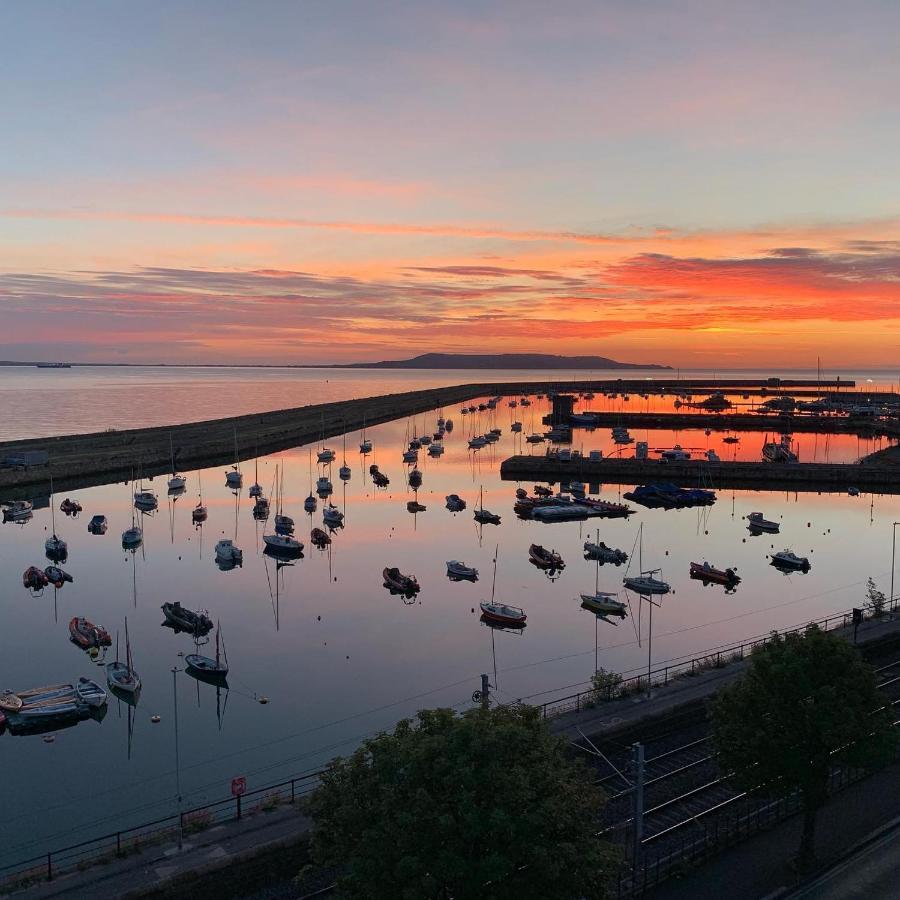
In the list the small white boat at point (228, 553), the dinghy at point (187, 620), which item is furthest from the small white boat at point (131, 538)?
the dinghy at point (187, 620)

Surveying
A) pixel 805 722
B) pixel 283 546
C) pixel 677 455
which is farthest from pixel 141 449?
pixel 805 722

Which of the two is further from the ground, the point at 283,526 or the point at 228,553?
the point at 283,526

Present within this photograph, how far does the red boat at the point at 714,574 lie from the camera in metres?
63.0

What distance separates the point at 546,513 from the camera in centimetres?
8969

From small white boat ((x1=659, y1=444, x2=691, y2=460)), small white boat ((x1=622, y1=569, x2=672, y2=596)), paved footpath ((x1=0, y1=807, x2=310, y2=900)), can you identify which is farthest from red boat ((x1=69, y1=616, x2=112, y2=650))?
small white boat ((x1=659, y1=444, x2=691, y2=460))

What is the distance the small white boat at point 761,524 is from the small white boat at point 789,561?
41.8 feet

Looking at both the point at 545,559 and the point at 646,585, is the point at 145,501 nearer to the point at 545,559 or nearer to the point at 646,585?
the point at 545,559

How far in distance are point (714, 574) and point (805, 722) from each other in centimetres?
4229

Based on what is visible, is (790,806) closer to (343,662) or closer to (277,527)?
(343,662)

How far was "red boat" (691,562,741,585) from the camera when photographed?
62963mm

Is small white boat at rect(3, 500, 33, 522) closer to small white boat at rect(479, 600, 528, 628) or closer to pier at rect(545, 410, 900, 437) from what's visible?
small white boat at rect(479, 600, 528, 628)

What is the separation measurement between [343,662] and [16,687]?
668 inches

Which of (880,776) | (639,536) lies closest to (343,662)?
(880,776)

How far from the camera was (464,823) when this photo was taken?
52.8 ft
